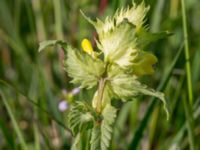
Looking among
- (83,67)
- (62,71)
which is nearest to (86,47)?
(83,67)

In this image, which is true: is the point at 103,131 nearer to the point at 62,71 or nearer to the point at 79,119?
the point at 79,119

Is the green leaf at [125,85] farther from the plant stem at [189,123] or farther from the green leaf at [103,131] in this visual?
the plant stem at [189,123]

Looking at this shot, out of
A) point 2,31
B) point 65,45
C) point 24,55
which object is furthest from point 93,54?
point 2,31

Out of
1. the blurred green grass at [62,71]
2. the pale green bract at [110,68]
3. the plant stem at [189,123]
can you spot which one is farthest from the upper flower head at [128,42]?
the blurred green grass at [62,71]

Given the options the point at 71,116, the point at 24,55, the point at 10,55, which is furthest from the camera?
the point at 10,55

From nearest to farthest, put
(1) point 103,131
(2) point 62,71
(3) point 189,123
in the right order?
(1) point 103,131 < (3) point 189,123 < (2) point 62,71

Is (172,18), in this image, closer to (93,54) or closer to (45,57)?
(45,57)
